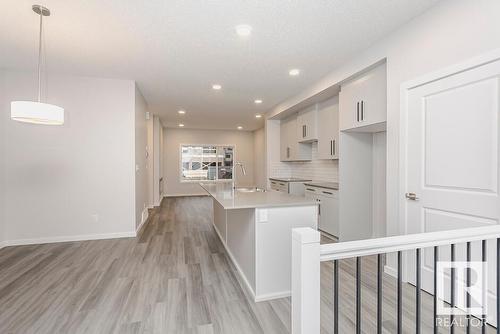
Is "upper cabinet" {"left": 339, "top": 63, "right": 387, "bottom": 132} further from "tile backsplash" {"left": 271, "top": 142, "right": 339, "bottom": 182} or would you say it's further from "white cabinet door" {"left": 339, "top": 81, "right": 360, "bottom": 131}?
"tile backsplash" {"left": 271, "top": 142, "right": 339, "bottom": 182}

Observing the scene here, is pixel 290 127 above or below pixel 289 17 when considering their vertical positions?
below

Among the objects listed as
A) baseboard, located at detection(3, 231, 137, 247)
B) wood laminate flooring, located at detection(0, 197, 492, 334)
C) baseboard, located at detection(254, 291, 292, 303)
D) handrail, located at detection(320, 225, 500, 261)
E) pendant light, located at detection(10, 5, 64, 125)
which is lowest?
wood laminate flooring, located at detection(0, 197, 492, 334)

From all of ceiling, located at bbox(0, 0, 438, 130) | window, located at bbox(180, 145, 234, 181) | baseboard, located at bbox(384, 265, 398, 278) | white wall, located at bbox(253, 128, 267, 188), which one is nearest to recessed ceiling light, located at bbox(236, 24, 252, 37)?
ceiling, located at bbox(0, 0, 438, 130)

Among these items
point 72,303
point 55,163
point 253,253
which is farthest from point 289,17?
point 55,163

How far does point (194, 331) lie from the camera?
184cm

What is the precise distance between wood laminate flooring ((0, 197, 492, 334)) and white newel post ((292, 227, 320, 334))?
99 centimetres

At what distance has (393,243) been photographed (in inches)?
42.4

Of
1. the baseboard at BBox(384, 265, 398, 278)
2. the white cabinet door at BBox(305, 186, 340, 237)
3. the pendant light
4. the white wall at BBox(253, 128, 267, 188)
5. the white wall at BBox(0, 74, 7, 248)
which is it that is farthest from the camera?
the white wall at BBox(253, 128, 267, 188)

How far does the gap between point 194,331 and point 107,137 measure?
135 inches

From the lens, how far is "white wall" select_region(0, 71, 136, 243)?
12.5 feet

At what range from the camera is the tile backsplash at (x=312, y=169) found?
4.90 meters

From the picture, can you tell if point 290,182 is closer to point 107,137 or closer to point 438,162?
point 438,162

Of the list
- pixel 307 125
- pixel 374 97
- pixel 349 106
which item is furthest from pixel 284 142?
pixel 374 97

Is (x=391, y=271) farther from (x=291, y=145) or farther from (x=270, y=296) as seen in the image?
(x=291, y=145)
